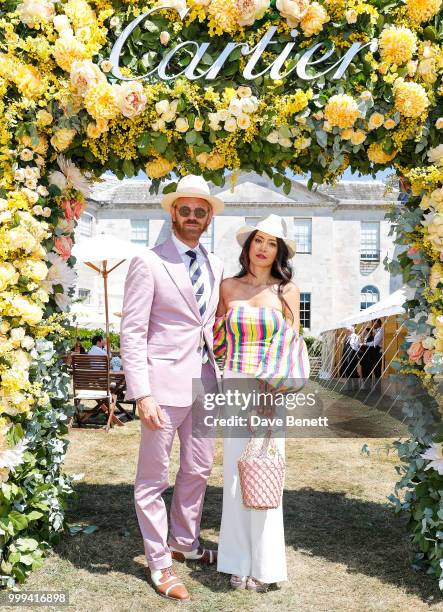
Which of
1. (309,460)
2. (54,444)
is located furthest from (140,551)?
(309,460)

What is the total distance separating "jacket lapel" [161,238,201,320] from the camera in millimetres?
3613

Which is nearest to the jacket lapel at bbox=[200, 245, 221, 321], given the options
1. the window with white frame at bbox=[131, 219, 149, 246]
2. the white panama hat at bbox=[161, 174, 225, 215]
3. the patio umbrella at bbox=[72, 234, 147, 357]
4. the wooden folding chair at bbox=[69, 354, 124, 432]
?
the white panama hat at bbox=[161, 174, 225, 215]

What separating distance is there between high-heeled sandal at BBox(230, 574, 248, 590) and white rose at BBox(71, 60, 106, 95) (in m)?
3.29

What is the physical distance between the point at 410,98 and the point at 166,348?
2248 millimetres

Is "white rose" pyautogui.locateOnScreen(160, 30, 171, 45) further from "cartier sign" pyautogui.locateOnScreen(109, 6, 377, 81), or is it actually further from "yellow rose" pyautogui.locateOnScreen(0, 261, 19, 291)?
"yellow rose" pyautogui.locateOnScreen(0, 261, 19, 291)

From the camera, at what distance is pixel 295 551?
4211 millimetres

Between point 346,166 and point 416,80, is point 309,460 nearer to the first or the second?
point 346,166

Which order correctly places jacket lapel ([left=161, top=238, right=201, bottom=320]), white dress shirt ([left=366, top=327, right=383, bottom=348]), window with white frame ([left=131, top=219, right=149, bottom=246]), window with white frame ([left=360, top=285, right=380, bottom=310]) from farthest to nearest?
window with white frame ([left=131, top=219, right=149, bottom=246]), window with white frame ([left=360, top=285, right=380, bottom=310]), white dress shirt ([left=366, top=327, right=383, bottom=348]), jacket lapel ([left=161, top=238, right=201, bottom=320])

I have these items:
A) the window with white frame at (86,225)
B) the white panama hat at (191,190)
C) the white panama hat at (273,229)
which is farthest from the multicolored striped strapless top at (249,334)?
the window with white frame at (86,225)

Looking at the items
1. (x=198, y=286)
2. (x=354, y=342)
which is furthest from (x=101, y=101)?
(x=354, y=342)

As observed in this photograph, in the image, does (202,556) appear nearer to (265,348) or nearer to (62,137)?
(265,348)

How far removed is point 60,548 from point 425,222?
3487 mm

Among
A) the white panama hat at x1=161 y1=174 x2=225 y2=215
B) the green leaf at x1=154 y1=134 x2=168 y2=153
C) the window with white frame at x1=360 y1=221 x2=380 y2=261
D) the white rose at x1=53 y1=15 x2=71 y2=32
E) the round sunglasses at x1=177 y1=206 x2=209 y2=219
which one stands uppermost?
the window with white frame at x1=360 y1=221 x2=380 y2=261

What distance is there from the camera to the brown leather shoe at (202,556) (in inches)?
155
